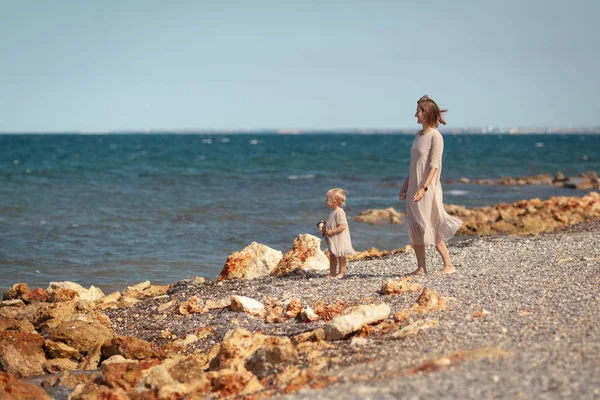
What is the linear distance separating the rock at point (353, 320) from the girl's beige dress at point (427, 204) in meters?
1.96

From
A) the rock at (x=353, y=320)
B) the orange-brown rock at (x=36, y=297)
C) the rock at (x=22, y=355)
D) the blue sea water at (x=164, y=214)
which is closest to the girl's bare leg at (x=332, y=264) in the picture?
the rock at (x=353, y=320)

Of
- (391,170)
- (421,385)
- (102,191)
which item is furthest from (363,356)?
(391,170)

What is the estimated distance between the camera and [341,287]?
955 centimetres

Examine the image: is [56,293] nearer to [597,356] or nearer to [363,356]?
[363,356]

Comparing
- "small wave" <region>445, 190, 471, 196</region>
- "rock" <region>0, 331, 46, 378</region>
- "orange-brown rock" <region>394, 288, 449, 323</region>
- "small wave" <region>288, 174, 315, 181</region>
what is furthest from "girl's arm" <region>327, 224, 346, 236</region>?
"small wave" <region>288, 174, 315, 181</region>

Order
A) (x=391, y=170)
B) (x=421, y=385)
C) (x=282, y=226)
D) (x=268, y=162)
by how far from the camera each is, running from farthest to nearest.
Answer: (x=268, y=162)
(x=391, y=170)
(x=282, y=226)
(x=421, y=385)

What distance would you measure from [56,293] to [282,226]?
36.2ft

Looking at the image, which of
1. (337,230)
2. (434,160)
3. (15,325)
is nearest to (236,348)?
(337,230)

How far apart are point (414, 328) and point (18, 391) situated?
12.6ft

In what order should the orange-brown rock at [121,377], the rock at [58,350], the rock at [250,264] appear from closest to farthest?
the orange-brown rock at [121,377]
the rock at [58,350]
the rock at [250,264]

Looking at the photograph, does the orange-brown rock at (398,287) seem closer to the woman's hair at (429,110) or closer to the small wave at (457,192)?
the woman's hair at (429,110)

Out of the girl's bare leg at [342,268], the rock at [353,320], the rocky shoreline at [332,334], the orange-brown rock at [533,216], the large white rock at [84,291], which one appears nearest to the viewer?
the rocky shoreline at [332,334]

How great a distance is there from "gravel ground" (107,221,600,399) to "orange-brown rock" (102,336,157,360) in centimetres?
48

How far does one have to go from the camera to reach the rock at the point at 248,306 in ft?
29.5
